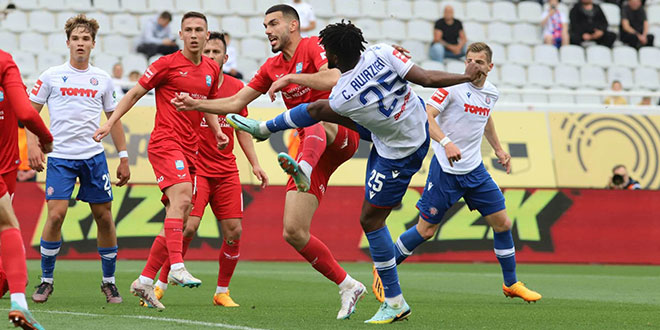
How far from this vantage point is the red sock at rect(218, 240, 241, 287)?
31.4 feet

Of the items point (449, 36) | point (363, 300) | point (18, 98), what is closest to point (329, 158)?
point (363, 300)

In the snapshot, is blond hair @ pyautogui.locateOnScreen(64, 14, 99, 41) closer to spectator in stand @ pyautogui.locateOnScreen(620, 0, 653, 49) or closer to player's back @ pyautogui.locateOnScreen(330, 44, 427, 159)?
player's back @ pyautogui.locateOnScreen(330, 44, 427, 159)

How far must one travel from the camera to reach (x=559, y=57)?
72.5 feet

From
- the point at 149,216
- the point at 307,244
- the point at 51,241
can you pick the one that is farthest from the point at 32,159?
the point at 149,216

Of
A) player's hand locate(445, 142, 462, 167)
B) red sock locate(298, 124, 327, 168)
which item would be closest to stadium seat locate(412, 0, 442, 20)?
player's hand locate(445, 142, 462, 167)

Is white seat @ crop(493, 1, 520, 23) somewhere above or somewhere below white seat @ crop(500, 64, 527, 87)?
above

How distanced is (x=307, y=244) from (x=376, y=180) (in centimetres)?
105

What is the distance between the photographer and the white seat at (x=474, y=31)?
72.4 feet

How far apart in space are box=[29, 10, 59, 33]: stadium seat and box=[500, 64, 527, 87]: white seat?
9.24 m

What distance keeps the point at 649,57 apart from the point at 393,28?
19.1 feet

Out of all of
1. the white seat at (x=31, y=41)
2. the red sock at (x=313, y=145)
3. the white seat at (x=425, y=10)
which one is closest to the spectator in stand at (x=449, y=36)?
the white seat at (x=425, y=10)

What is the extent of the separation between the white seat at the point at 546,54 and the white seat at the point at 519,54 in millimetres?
150

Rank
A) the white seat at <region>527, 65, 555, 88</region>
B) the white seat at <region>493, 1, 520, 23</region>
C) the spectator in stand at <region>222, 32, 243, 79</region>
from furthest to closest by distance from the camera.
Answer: the white seat at <region>493, 1, 520, 23</region> → the white seat at <region>527, 65, 555, 88</region> → the spectator in stand at <region>222, 32, 243, 79</region>

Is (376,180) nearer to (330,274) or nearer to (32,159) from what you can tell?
(330,274)
